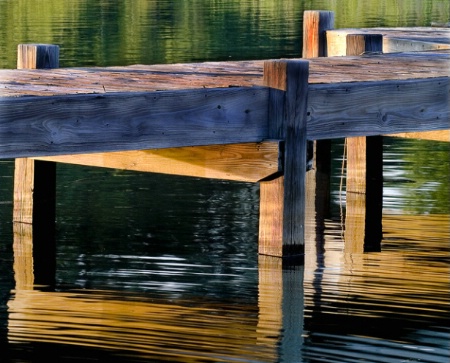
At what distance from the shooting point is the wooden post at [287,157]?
10031 mm

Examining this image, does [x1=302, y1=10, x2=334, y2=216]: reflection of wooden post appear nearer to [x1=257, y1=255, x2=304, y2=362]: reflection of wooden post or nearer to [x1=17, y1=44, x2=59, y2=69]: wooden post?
[x1=17, y1=44, x2=59, y2=69]: wooden post

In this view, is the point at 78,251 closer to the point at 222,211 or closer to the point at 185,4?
the point at 222,211

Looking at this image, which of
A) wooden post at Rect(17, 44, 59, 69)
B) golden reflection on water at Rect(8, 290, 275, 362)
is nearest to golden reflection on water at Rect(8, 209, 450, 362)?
golden reflection on water at Rect(8, 290, 275, 362)

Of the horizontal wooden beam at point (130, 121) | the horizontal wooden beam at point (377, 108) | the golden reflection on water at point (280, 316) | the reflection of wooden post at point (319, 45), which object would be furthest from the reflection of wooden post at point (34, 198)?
the reflection of wooden post at point (319, 45)

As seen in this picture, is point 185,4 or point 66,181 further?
point 185,4

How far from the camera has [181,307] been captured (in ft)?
29.6

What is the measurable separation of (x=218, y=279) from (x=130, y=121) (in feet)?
4.85

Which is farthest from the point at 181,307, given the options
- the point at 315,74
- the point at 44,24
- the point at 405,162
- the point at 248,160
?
the point at 44,24

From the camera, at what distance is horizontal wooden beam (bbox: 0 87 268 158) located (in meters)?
8.66

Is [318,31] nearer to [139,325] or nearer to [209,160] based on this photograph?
[209,160]

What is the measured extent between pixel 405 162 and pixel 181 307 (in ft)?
23.5

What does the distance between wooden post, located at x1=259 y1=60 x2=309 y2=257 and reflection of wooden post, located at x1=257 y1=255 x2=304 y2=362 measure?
0.61 ft

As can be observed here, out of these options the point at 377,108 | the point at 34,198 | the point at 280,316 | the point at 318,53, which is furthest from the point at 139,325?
the point at 318,53

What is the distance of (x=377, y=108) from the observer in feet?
35.2
